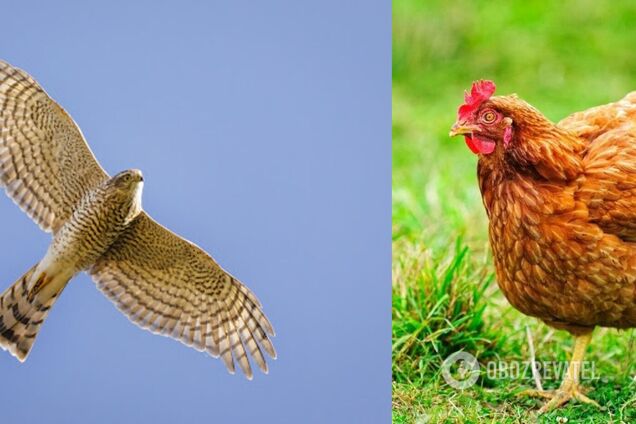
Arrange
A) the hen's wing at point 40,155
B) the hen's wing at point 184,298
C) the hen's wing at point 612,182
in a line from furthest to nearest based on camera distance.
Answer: the hen's wing at point 184,298 < the hen's wing at point 40,155 < the hen's wing at point 612,182

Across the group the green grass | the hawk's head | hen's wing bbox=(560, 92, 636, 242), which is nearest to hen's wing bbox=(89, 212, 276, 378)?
the hawk's head

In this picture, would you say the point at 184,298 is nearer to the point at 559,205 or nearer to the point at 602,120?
the point at 559,205

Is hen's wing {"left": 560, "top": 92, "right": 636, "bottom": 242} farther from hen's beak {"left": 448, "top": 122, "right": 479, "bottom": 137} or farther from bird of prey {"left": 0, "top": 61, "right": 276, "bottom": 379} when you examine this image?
bird of prey {"left": 0, "top": 61, "right": 276, "bottom": 379}

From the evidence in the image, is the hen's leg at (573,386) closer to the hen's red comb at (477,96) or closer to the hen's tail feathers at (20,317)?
the hen's red comb at (477,96)

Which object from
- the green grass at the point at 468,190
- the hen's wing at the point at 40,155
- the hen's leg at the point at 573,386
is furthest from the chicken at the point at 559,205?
the hen's wing at the point at 40,155

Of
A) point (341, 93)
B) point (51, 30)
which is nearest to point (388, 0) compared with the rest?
point (341, 93)

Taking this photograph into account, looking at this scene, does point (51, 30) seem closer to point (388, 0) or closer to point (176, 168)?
point (176, 168)

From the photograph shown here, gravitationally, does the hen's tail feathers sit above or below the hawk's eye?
below
